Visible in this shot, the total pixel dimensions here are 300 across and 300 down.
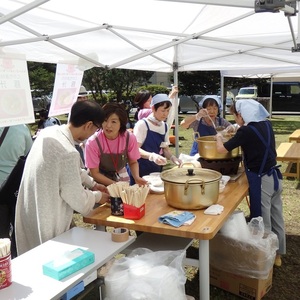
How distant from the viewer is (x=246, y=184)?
2873 millimetres

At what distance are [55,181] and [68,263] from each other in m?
0.48

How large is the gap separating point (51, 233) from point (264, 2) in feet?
5.28

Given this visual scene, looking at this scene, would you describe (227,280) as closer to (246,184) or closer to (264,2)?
(246,184)

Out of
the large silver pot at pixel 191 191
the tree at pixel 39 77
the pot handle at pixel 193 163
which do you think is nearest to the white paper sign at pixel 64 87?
the pot handle at pixel 193 163

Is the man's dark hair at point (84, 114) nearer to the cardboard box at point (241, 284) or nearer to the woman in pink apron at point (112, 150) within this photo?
Result: the woman in pink apron at point (112, 150)

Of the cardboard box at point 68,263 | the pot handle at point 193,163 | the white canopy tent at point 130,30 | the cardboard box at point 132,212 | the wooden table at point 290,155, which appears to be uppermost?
the white canopy tent at point 130,30

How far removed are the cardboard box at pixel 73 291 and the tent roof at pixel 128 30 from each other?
1511mm

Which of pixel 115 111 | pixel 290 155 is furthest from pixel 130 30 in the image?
pixel 290 155

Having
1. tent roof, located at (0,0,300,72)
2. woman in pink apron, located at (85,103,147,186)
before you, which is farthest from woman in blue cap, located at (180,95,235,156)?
woman in pink apron, located at (85,103,147,186)

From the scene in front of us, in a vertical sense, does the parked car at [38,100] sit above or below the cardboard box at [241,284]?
above

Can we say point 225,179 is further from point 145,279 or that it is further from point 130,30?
point 130,30

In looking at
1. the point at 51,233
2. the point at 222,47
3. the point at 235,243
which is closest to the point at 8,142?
the point at 51,233

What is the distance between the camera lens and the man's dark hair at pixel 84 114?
190 cm

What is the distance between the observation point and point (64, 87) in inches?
161
